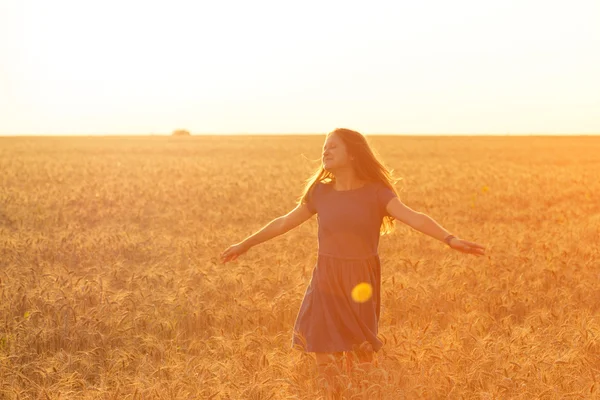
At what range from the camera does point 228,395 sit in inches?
168

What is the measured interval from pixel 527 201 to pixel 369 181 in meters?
12.3

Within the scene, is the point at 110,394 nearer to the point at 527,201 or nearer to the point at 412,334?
the point at 412,334

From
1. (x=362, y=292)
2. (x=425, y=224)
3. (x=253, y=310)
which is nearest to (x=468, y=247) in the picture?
(x=425, y=224)

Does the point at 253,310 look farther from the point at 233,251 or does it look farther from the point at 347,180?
the point at 347,180

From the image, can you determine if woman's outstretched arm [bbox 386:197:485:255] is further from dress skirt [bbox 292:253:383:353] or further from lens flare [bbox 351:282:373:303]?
lens flare [bbox 351:282:373:303]

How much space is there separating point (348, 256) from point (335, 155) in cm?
69

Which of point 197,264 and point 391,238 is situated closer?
point 197,264

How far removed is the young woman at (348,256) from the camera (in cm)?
495

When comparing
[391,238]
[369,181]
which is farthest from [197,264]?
[369,181]

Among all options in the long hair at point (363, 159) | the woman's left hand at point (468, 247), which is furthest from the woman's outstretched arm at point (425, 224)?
the long hair at point (363, 159)

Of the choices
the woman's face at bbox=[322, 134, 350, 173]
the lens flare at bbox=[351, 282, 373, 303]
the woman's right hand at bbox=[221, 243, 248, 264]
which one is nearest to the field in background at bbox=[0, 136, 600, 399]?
the lens flare at bbox=[351, 282, 373, 303]

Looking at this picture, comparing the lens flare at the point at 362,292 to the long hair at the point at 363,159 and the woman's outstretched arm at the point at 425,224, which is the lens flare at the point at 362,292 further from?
the long hair at the point at 363,159

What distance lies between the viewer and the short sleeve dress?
4945mm

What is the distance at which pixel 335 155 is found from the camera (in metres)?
4.98
